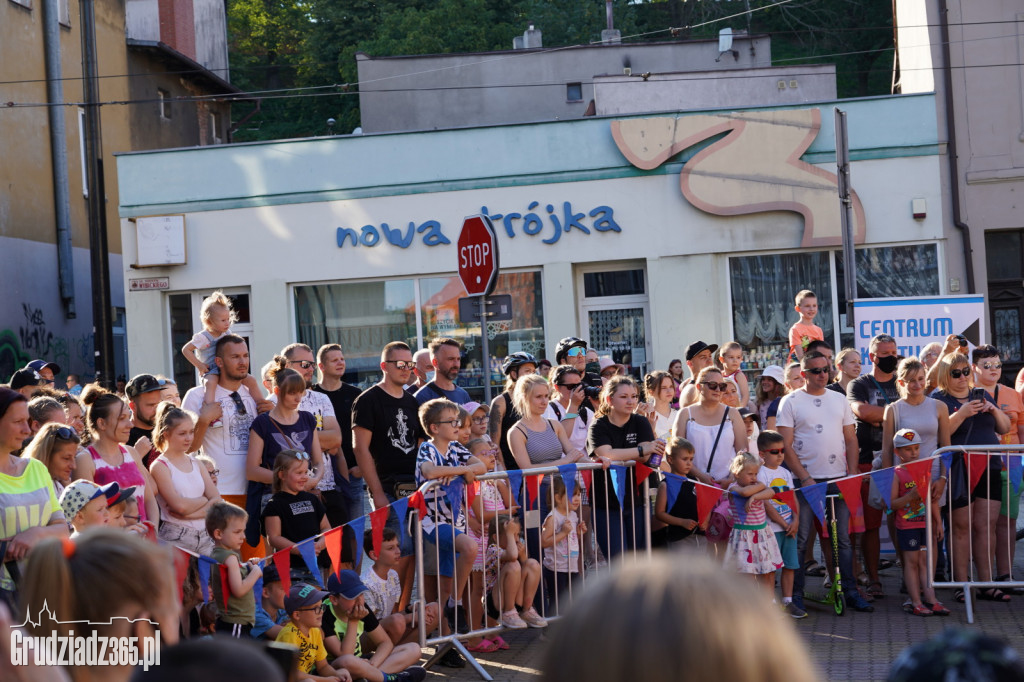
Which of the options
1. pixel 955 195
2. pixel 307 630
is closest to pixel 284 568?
pixel 307 630

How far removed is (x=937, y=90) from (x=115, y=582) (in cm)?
1709

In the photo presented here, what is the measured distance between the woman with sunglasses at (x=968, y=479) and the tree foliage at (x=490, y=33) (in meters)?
27.1

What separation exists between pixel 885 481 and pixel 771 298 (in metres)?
8.78

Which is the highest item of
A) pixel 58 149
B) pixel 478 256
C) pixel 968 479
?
pixel 58 149

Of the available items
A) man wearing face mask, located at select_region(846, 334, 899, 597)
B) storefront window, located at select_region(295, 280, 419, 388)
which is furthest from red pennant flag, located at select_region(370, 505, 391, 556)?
storefront window, located at select_region(295, 280, 419, 388)

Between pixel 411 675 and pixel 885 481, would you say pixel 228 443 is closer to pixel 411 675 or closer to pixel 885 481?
pixel 411 675

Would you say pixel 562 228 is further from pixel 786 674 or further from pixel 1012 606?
pixel 786 674

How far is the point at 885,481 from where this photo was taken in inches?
348

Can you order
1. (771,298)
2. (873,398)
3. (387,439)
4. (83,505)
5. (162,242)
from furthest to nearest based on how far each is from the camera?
1. (162,242)
2. (771,298)
3. (873,398)
4. (387,439)
5. (83,505)

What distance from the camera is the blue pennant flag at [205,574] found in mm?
6215

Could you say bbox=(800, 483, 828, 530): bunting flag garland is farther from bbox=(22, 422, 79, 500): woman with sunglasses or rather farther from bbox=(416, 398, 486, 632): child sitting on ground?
bbox=(22, 422, 79, 500): woman with sunglasses

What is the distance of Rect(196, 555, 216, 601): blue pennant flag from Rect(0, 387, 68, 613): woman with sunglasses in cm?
79

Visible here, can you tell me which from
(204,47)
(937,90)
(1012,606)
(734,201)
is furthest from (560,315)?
(204,47)

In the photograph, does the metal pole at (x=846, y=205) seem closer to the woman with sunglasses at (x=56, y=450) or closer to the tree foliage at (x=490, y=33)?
the woman with sunglasses at (x=56, y=450)
